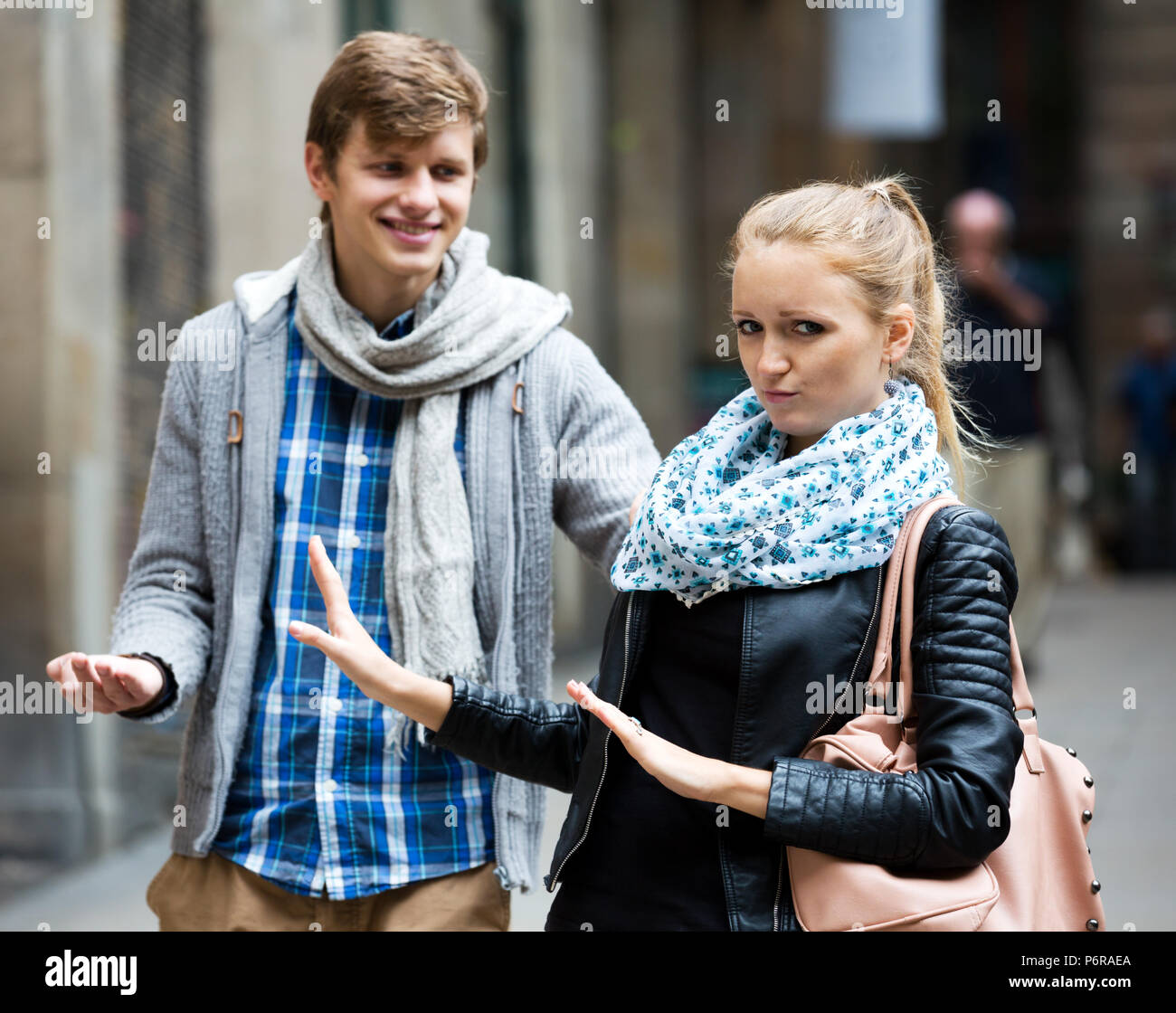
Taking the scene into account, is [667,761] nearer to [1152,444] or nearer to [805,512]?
[805,512]

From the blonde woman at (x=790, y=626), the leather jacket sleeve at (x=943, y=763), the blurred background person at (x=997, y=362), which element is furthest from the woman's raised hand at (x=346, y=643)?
the blurred background person at (x=997, y=362)

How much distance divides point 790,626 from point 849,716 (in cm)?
14

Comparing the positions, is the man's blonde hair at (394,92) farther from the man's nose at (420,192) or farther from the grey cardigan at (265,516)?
the grey cardigan at (265,516)

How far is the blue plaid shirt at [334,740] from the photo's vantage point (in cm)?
272

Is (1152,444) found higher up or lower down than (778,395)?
lower down

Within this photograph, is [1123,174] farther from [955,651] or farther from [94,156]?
[955,651]

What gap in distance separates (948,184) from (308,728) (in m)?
19.2

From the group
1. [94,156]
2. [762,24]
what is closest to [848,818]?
[94,156]

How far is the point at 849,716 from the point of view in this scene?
2.08m

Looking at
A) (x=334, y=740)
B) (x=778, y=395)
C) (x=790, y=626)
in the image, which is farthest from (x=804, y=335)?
(x=334, y=740)

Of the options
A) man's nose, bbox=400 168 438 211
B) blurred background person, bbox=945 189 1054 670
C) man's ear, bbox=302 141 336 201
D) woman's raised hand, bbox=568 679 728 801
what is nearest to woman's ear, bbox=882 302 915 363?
woman's raised hand, bbox=568 679 728 801

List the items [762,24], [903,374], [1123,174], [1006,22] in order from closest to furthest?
1. [903,374]
2. [762,24]
3. [1123,174]
4. [1006,22]

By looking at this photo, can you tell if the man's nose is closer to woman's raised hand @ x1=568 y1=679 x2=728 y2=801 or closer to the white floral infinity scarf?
the white floral infinity scarf

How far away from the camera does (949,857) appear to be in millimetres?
1958
